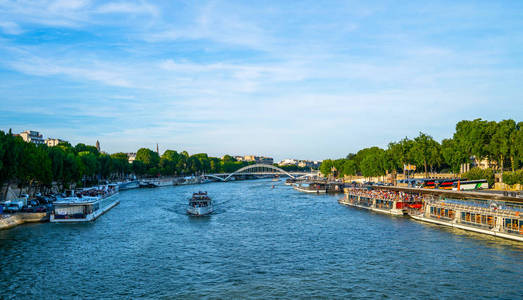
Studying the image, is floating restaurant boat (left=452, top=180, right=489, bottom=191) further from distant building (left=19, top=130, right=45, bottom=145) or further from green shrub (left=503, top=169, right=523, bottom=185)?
distant building (left=19, top=130, right=45, bottom=145)

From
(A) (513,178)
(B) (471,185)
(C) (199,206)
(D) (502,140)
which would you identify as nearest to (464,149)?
(D) (502,140)

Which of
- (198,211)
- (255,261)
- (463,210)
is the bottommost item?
(255,261)

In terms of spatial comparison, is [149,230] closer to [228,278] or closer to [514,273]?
[228,278]

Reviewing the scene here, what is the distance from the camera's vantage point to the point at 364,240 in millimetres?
33625

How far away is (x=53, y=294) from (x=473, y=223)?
33.0m

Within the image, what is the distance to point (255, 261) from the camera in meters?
26.6

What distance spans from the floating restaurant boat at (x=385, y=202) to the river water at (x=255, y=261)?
25.7ft

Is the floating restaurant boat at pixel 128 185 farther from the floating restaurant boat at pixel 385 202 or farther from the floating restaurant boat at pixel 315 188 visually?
the floating restaurant boat at pixel 385 202

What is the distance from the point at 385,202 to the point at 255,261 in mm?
32283

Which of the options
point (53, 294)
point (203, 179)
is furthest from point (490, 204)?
point (203, 179)

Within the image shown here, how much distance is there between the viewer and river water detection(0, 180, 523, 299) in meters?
21.2

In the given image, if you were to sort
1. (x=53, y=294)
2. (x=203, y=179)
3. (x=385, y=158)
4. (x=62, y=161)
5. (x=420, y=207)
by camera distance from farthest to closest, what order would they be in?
(x=203, y=179), (x=385, y=158), (x=62, y=161), (x=420, y=207), (x=53, y=294)

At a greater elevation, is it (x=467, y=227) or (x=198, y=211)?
(x=198, y=211)

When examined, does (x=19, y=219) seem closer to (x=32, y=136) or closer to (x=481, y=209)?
(x=481, y=209)
